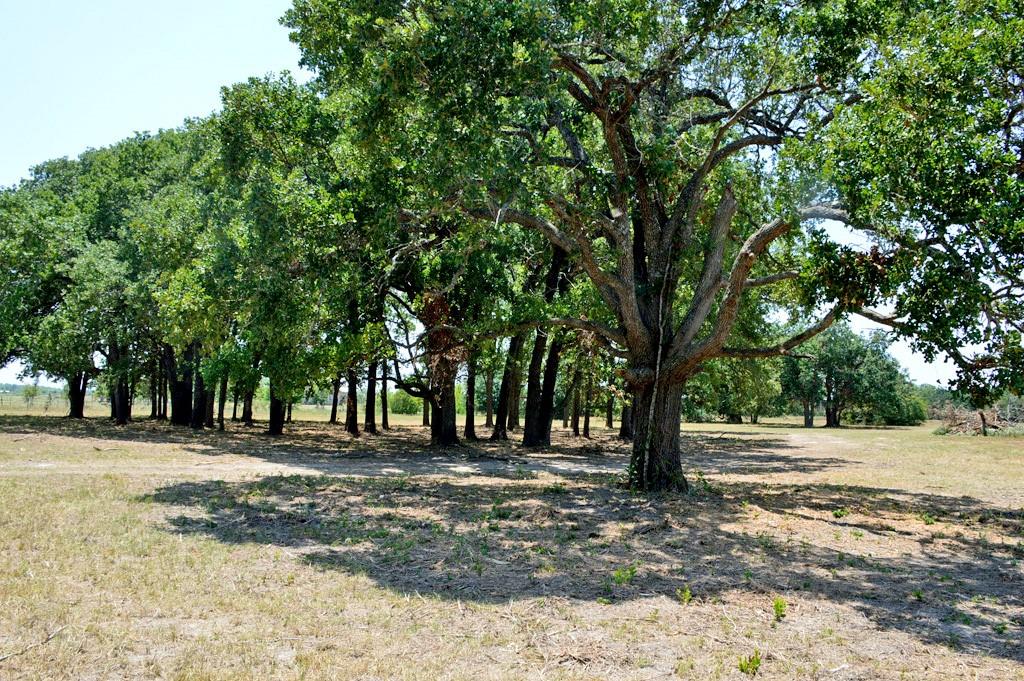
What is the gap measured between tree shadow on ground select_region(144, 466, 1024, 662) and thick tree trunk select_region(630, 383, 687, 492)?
0.46m

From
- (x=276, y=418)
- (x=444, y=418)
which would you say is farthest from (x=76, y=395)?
(x=444, y=418)

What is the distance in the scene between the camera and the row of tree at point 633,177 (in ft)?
24.4

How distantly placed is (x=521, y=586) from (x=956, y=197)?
5.79 metres

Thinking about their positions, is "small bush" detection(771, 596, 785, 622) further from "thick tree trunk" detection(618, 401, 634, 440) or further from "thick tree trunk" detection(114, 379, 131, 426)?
"thick tree trunk" detection(114, 379, 131, 426)

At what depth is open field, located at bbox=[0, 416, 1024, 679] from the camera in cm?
448

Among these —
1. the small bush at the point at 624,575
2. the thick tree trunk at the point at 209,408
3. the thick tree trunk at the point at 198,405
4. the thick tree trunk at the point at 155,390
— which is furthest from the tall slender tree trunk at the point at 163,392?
the small bush at the point at 624,575

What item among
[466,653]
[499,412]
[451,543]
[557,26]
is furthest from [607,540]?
[499,412]

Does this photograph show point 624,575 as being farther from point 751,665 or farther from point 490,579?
point 751,665

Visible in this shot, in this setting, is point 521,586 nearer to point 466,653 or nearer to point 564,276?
point 466,653

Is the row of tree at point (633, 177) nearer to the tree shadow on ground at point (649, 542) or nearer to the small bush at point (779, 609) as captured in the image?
the tree shadow on ground at point (649, 542)

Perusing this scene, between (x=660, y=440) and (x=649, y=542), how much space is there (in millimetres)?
3625

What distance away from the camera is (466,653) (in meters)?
4.55

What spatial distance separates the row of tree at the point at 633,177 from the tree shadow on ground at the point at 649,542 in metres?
1.96

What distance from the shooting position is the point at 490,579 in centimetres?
640
